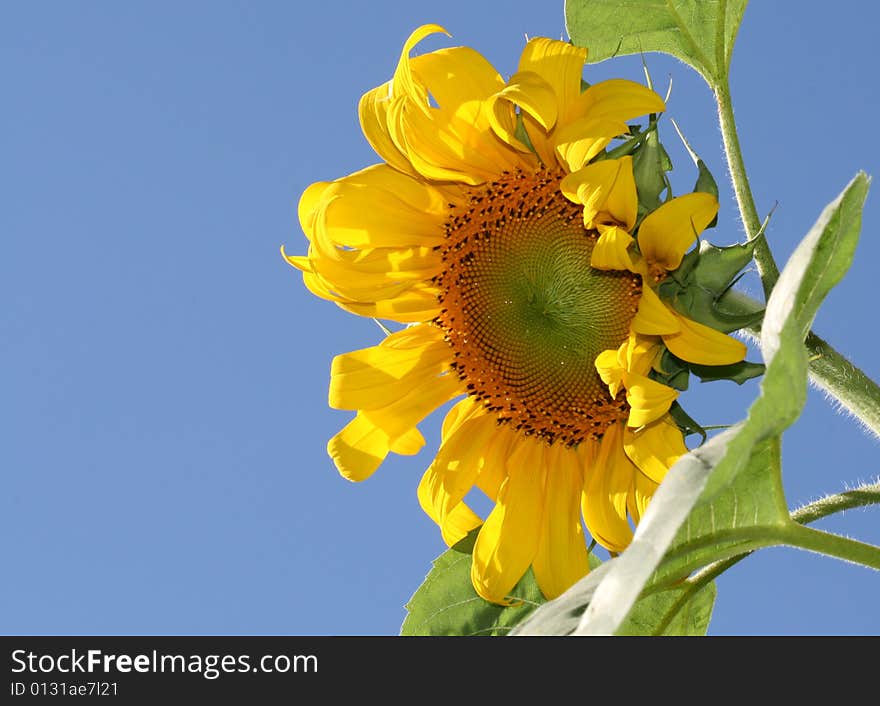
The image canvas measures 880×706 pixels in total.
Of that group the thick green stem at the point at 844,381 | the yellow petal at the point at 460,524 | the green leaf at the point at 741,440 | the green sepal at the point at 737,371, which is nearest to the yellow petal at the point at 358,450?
the yellow petal at the point at 460,524

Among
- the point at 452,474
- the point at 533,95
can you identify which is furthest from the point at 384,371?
the point at 533,95

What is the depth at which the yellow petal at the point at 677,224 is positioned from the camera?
8.07ft

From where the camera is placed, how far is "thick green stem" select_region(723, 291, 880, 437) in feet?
7.94

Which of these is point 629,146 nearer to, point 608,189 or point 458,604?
point 608,189

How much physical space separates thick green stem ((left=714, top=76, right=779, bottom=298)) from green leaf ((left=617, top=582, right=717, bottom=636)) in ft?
2.39

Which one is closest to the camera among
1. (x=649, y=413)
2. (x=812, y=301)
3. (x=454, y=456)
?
(x=812, y=301)

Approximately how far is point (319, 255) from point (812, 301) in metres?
1.53

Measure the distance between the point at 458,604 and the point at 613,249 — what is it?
0.99 meters

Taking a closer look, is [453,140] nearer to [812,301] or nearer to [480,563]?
[480,563]

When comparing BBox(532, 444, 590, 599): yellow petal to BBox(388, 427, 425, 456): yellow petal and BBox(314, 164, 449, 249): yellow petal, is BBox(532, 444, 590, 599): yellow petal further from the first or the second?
BBox(314, 164, 449, 249): yellow petal

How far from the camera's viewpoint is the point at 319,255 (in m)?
2.87

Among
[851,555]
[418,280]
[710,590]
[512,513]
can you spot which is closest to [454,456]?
[512,513]

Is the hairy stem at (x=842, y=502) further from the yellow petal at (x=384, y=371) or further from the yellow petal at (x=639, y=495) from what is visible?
the yellow petal at (x=384, y=371)

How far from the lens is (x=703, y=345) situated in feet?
→ 8.27
